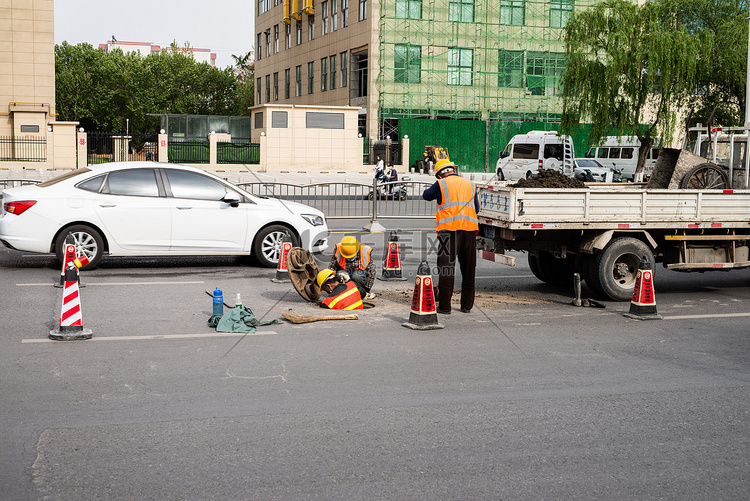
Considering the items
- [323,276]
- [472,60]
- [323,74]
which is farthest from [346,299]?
[323,74]

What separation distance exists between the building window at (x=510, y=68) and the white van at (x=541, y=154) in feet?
51.1

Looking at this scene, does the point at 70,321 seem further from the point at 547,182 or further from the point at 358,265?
the point at 547,182

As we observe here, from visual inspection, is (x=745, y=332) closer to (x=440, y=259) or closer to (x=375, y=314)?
(x=440, y=259)

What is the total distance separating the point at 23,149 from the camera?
143 ft

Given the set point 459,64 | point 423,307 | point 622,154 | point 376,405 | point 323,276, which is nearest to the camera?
point 376,405

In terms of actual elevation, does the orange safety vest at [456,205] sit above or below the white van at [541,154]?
below

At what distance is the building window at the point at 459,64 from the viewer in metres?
51.5

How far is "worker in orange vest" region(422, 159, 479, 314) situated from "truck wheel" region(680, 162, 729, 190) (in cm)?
475

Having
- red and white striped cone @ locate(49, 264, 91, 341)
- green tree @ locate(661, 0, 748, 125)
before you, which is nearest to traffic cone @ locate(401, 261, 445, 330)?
red and white striped cone @ locate(49, 264, 91, 341)

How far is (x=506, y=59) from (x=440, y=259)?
148 feet

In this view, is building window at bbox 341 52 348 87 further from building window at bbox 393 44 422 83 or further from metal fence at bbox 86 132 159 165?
metal fence at bbox 86 132 159 165

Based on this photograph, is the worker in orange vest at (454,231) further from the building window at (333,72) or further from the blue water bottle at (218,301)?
the building window at (333,72)

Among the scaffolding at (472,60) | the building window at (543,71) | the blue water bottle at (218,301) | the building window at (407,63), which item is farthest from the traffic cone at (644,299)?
the building window at (543,71)

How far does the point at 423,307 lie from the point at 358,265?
4.76 feet
